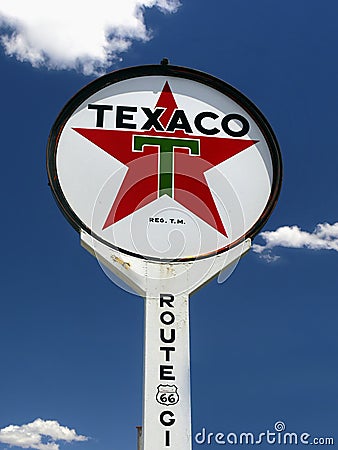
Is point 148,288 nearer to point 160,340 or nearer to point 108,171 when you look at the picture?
point 160,340

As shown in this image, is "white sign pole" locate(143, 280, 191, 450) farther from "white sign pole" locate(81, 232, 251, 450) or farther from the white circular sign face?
the white circular sign face

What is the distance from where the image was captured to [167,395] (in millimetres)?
5902

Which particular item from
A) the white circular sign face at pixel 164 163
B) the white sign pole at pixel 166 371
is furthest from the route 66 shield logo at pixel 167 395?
the white circular sign face at pixel 164 163

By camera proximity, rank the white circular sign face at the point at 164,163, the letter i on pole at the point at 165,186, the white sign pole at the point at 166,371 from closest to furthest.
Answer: the white sign pole at the point at 166,371 < the letter i on pole at the point at 165,186 < the white circular sign face at the point at 164,163

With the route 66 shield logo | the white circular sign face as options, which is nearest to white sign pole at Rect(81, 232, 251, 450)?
the route 66 shield logo

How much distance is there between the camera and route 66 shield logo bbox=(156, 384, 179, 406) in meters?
5.88

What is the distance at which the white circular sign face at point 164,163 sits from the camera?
645cm

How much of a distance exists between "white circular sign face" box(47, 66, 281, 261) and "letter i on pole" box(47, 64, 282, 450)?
0.03ft

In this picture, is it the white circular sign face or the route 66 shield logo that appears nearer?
the route 66 shield logo

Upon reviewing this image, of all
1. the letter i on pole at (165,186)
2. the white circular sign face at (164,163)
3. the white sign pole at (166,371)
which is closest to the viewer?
the white sign pole at (166,371)

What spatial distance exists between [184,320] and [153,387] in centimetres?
66

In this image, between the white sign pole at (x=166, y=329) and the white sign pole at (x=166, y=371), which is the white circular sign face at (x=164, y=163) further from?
the white sign pole at (x=166, y=371)

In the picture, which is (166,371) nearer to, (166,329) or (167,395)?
(167,395)

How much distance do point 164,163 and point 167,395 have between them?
224 cm
